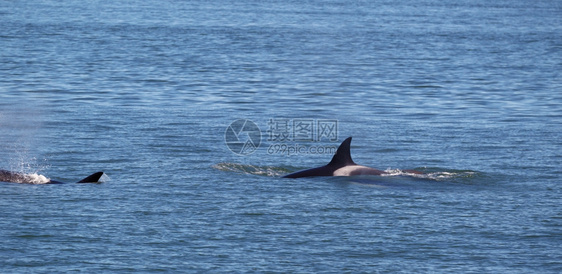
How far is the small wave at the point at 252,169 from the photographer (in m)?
17.7

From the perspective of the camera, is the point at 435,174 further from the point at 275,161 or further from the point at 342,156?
the point at 275,161

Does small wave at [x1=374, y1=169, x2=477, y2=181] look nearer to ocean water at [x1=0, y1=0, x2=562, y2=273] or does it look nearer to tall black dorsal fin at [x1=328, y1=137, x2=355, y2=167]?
ocean water at [x1=0, y1=0, x2=562, y2=273]

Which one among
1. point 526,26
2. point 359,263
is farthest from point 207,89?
point 526,26

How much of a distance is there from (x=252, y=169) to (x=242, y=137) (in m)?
4.16

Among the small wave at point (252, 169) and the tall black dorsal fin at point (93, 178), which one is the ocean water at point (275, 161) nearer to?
the small wave at point (252, 169)

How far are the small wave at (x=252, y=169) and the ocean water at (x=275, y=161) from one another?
0.17ft

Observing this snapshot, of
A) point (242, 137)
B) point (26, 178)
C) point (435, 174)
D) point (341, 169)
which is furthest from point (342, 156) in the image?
point (26, 178)

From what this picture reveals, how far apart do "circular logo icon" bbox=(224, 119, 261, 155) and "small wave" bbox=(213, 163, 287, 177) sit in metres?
1.80

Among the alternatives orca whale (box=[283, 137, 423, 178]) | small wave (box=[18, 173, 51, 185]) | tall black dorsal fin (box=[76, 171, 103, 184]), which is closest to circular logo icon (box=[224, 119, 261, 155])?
orca whale (box=[283, 137, 423, 178])

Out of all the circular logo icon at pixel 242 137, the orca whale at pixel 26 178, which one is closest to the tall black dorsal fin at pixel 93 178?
the orca whale at pixel 26 178

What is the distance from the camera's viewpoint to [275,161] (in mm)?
19188

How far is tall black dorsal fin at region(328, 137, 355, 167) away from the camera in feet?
56.9

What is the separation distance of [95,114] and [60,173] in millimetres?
7818

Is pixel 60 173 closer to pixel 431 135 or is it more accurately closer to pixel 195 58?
pixel 431 135
